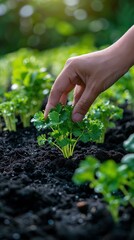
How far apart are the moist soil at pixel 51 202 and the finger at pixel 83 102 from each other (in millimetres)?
246

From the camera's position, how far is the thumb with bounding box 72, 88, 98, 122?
2.71 metres

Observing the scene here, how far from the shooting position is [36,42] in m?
9.88

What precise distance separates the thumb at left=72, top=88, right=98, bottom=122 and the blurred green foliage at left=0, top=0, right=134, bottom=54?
684 cm

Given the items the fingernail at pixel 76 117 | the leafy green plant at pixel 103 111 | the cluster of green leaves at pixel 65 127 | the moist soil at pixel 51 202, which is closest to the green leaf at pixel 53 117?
the cluster of green leaves at pixel 65 127

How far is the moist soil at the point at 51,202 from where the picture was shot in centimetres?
197

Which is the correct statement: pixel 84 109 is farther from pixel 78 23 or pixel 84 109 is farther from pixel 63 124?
pixel 78 23

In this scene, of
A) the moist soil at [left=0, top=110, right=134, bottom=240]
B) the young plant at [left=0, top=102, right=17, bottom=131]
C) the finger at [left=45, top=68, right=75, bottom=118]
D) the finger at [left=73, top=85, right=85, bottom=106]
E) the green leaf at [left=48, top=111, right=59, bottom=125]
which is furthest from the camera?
the young plant at [left=0, top=102, right=17, bottom=131]

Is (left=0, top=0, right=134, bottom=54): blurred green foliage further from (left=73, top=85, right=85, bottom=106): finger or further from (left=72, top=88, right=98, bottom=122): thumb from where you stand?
(left=72, top=88, right=98, bottom=122): thumb

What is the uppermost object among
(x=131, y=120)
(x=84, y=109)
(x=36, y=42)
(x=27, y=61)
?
(x=84, y=109)

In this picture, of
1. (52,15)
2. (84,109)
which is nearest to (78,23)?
(52,15)

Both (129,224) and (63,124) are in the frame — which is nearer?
(129,224)

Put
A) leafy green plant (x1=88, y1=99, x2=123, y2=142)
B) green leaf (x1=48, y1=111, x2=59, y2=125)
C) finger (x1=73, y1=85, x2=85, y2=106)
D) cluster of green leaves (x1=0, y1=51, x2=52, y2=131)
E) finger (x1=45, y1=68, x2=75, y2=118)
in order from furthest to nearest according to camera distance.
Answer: cluster of green leaves (x1=0, y1=51, x2=52, y2=131) → leafy green plant (x1=88, y1=99, x2=123, y2=142) → finger (x1=73, y1=85, x2=85, y2=106) → finger (x1=45, y1=68, x2=75, y2=118) → green leaf (x1=48, y1=111, x2=59, y2=125)

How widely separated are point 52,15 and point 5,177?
305 inches

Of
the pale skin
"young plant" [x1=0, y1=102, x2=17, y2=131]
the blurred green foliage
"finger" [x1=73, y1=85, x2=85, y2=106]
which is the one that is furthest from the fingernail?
the blurred green foliage
